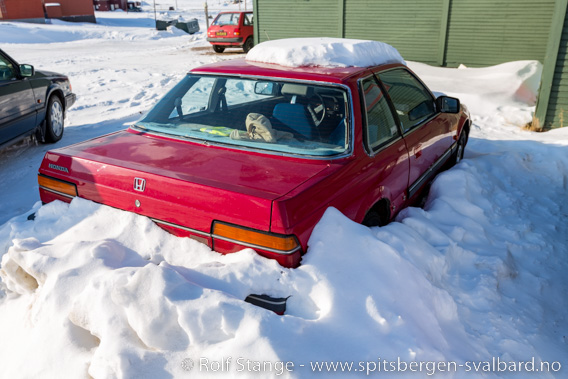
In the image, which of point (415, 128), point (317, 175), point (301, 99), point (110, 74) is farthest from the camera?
point (110, 74)

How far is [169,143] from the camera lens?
3223 millimetres

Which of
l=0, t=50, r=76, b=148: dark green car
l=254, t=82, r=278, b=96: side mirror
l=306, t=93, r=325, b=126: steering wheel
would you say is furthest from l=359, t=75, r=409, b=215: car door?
l=0, t=50, r=76, b=148: dark green car

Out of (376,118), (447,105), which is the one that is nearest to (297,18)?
(447,105)

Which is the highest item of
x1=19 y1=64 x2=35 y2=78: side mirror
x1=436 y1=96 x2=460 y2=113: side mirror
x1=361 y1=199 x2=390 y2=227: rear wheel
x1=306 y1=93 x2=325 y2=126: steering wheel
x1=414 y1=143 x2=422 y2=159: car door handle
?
x1=306 y1=93 x2=325 y2=126: steering wheel

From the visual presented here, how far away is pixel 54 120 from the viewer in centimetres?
690

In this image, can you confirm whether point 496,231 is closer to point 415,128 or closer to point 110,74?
point 415,128

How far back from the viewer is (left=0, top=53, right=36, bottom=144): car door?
18.6 ft

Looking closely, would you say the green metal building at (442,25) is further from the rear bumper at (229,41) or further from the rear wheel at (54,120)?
the rear wheel at (54,120)

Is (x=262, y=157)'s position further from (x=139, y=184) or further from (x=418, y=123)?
(x=418, y=123)

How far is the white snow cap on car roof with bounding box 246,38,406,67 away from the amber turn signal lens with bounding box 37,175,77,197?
5.63 ft

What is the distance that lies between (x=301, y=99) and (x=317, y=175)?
0.96 m

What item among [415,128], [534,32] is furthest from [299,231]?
[534,32]

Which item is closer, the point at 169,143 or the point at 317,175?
the point at 317,175

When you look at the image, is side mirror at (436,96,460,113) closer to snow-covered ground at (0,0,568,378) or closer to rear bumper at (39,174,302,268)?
snow-covered ground at (0,0,568,378)
